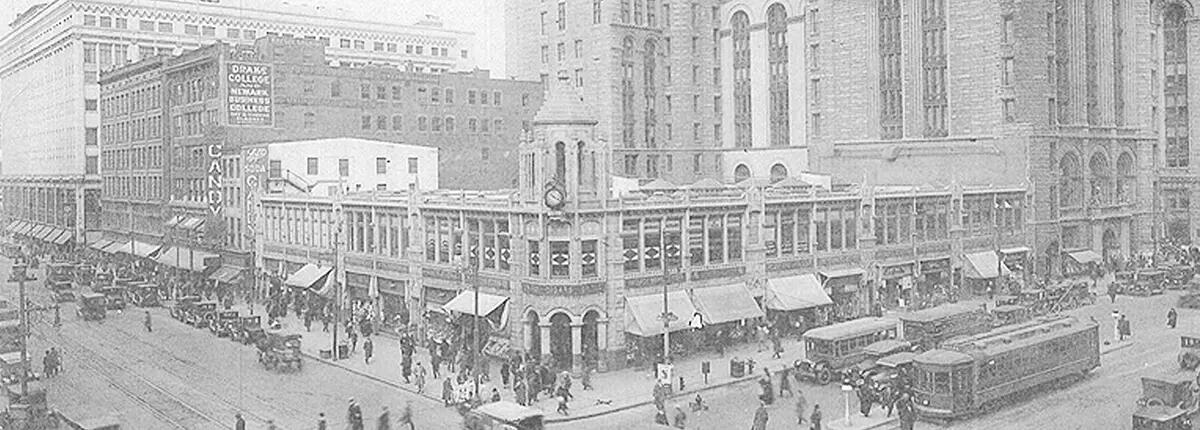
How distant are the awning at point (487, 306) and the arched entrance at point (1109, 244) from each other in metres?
54.8

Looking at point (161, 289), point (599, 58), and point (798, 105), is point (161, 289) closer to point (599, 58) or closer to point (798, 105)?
point (599, 58)

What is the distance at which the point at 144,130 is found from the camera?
86188 mm

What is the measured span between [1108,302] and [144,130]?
7354cm

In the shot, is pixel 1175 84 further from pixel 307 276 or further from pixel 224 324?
pixel 224 324

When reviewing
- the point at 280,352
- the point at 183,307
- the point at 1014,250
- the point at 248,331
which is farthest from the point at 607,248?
the point at 1014,250

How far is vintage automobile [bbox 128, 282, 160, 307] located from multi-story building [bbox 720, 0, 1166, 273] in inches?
2052

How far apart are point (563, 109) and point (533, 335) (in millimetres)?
10297

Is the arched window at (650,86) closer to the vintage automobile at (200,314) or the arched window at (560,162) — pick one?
the vintage automobile at (200,314)

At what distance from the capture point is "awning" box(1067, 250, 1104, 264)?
253 feet

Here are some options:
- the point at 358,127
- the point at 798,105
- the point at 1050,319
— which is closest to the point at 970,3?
the point at 798,105

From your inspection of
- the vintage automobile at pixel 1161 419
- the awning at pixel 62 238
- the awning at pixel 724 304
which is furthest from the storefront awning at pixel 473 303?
the awning at pixel 62 238

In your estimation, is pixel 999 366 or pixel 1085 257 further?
pixel 1085 257

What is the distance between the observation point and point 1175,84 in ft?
318

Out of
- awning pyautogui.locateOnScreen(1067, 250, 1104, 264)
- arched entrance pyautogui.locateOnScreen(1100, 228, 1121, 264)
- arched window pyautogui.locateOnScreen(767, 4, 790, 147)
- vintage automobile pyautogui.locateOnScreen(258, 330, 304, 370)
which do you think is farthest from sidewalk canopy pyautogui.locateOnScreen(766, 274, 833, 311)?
arched window pyautogui.locateOnScreen(767, 4, 790, 147)
